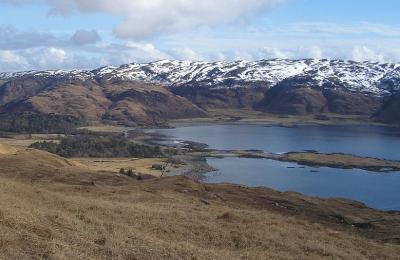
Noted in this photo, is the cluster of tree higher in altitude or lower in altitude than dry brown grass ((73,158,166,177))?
higher

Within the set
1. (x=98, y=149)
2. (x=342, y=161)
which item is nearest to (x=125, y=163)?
(x=98, y=149)

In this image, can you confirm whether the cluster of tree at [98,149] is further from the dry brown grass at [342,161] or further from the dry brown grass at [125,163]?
the dry brown grass at [342,161]

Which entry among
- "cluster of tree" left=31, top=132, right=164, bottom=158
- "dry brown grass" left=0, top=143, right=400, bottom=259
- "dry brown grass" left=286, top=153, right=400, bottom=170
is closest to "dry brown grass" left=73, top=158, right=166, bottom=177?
"cluster of tree" left=31, top=132, right=164, bottom=158

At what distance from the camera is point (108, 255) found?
22438 millimetres

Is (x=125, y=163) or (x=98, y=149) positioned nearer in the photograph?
(x=125, y=163)

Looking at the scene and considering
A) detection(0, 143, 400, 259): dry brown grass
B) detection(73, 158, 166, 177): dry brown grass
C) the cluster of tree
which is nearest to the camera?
detection(0, 143, 400, 259): dry brown grass

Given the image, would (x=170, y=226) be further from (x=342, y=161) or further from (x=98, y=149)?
(x=98, y=149)

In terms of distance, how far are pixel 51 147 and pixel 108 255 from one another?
161m

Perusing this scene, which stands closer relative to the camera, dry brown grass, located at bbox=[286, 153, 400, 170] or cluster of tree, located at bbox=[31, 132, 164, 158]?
dry brown grass, located at bbox=[286, 153, 400, 170]

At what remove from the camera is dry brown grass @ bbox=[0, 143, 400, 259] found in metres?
23.9

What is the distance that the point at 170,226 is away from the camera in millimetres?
32312

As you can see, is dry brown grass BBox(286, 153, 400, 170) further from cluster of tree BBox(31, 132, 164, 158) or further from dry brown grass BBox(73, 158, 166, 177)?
cluster of tree BBox(31, 132, 164, 158)

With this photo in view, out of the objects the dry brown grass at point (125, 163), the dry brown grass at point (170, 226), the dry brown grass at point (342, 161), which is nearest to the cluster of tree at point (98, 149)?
the dry brown grass at point (125, 163)

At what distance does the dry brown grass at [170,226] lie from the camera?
2386 cm
